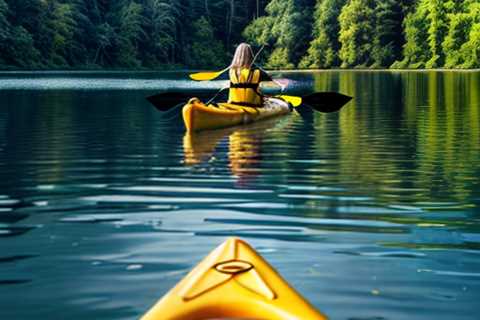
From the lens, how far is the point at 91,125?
62.1 ft

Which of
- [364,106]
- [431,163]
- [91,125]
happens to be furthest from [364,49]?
[431,163]

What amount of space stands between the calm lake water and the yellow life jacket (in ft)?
6.12

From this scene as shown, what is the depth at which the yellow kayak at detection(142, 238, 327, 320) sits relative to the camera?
3967 mm

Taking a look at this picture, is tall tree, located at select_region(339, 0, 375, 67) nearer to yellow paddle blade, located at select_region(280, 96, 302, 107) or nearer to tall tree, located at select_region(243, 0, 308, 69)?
tall tree, located at select_region(243, 0, 308, 69)

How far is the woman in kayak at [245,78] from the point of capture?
17.7m

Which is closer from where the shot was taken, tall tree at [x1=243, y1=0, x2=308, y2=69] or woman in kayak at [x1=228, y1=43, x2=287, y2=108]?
woman in kayak at [x1=228, y1=43, x2=287, y2=108]

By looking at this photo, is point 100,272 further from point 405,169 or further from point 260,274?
point 405,169

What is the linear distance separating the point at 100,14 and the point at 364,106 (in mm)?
57932

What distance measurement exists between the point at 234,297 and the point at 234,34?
283 feet

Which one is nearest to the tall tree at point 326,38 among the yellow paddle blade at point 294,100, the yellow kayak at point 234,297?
the yellow paddle blade at point 294,100

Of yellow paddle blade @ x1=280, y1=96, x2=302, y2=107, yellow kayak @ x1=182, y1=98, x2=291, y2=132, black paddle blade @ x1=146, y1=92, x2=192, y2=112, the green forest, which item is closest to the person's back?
yellow kayak @ x1=182, y1=98, x2=291, y2=132

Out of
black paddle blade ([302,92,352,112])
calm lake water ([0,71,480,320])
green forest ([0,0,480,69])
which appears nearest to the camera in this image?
calm lake water ([0,71,480,320])

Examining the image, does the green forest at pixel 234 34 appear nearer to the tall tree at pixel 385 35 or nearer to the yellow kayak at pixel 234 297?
the tall tree at pixel 385 35

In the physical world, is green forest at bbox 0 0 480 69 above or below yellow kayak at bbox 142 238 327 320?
above
